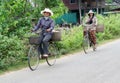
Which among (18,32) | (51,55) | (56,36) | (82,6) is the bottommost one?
(82,6)

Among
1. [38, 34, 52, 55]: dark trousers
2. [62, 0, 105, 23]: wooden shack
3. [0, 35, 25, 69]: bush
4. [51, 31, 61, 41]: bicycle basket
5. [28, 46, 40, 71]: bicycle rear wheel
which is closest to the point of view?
[28, 46, 40, 71]: bicycle rear wheel

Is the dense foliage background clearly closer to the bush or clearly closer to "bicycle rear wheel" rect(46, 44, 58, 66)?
the bush

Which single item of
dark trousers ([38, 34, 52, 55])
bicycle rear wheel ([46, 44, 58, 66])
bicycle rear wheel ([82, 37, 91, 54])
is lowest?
bicycle rear wheel ([82, 37, 91, 54])

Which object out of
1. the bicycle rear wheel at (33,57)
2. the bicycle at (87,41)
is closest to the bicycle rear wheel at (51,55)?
the bicycle rear wheel at (33,57)

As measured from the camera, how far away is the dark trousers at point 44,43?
45.9ft

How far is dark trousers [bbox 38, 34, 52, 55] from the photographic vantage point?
45.9ft

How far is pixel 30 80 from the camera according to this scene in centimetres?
1141

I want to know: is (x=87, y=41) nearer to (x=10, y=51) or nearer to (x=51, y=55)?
(x=51, y=55)

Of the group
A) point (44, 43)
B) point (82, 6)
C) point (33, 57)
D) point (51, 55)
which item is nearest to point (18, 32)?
point (51, 55)

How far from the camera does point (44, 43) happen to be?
1402 centimetres

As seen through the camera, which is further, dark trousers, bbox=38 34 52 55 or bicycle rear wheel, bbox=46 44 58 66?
bicycle rear wheel, bbox=46 44 58 66

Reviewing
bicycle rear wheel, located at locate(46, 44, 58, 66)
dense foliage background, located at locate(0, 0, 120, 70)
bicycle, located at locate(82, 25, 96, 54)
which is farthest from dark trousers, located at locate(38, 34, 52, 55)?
bicycle, located at locate(82, 25, 96, 54)

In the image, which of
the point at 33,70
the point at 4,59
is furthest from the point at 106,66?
the point at 4,59

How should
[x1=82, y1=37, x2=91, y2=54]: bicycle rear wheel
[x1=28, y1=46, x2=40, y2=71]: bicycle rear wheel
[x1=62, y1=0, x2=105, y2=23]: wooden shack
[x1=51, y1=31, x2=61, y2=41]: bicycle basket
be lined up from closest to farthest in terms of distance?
[x1=28, y1=46, x2=40, y2=71]: bicycle rear wheel < [x1=51, y1=31, x2=61, y2=41]: bicycle basket < [x1=82, y1=37, x2=91, y2=54]: bicycle rear wheel < [x1=62, y1=0, x2=105, y2=23]: wooden shack
